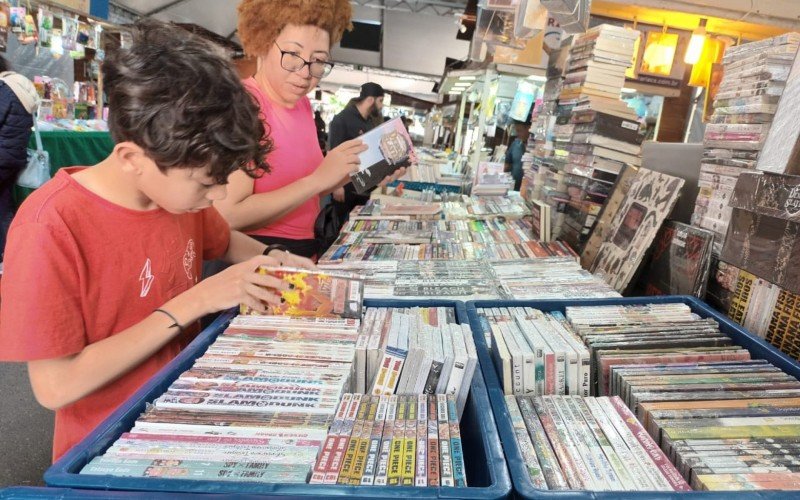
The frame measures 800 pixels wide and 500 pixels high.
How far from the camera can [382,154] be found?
2273 mm

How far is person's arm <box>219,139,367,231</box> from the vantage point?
5.77ft

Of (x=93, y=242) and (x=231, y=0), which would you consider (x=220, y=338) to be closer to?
(x=93, y=242)

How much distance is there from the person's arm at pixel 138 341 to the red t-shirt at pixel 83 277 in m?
0.04

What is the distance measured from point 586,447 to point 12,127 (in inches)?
193

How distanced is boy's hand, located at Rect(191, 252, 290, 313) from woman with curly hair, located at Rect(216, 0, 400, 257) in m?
0.59

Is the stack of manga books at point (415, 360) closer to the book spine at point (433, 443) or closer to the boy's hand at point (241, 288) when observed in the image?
the book spine at point (433, 443)

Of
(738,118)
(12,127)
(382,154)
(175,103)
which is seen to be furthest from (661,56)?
(12,127)

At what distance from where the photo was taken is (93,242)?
1.08 meters

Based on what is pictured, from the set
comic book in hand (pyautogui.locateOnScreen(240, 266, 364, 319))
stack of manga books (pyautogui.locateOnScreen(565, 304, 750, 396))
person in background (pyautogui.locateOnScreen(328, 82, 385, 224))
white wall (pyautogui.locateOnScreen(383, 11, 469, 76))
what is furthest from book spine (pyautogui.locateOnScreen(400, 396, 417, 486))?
white wall (pyautogui.locateOnScreen(383, 11, 469, 76))

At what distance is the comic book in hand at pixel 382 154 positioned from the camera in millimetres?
2180

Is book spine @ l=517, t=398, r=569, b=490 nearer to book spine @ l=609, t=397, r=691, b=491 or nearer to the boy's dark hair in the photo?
book spine @ l=609, t=397, r=691, b=491

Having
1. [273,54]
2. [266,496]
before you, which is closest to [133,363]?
[266,496]

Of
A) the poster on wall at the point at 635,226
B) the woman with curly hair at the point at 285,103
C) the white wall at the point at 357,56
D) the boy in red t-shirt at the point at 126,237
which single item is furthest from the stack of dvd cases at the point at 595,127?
the white wall at the point at 357,56

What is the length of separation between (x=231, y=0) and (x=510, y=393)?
1434 cm
